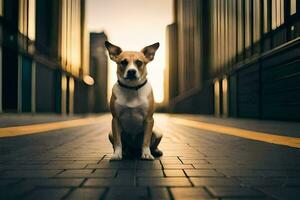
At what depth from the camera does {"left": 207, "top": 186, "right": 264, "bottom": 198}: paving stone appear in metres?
2.50

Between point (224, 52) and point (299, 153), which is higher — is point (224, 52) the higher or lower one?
the higher one

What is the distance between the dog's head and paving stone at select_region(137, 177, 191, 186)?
4.36ft

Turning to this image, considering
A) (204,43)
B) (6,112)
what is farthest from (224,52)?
(6,112)

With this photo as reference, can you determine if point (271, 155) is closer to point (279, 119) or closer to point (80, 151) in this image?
point (80, 151)

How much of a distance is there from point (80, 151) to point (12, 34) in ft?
61.6

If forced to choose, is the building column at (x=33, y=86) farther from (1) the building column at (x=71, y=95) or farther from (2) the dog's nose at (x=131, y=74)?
(2) the dog's nose at (x=131, y=74)

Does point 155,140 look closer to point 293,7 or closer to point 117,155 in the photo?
point 117,155

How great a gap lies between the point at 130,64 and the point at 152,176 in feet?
4.53

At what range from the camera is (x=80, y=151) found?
5.16 metres

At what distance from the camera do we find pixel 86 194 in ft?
8.20

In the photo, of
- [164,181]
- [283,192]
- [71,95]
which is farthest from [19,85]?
[283,192]

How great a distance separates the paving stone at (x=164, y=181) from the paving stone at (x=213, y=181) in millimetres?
78

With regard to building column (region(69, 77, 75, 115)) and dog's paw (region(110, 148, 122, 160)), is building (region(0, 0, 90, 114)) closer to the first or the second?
building column (region(69, 77, 75, 115))

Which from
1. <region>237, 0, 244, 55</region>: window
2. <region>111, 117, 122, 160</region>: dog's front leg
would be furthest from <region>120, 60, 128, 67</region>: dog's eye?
<region>237, 0, 244, 55</region>: window
